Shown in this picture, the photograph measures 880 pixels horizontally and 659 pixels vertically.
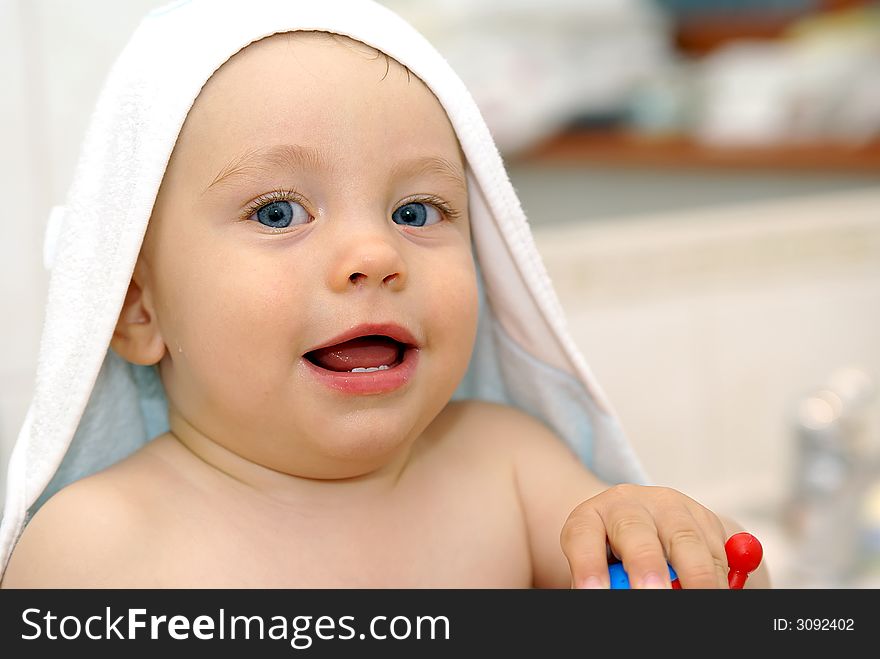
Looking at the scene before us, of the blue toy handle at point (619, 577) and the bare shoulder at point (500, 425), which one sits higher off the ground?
the bare shoulder at point (500, 425)

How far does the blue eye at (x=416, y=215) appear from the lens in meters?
0.66

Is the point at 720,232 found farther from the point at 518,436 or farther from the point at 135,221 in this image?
the point at 135,221

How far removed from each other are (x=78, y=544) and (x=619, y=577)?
0.32 metres

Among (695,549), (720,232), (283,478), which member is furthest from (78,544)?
(720,232)

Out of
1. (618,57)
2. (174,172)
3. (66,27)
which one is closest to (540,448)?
(174,172)

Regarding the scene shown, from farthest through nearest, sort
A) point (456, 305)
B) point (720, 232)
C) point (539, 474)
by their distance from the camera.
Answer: point (720, 232)
point (539, 474)
point (456, 305)

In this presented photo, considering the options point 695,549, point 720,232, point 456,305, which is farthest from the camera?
point 720,232

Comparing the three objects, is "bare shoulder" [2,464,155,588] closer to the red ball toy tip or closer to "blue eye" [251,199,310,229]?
"blue eye" [251,199,310,229]

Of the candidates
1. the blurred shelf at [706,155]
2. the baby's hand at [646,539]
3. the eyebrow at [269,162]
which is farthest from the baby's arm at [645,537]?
the blurred shelf at [706,155]

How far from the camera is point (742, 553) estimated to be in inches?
21.9

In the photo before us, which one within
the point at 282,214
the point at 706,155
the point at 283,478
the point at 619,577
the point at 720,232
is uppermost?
the point at 706,155

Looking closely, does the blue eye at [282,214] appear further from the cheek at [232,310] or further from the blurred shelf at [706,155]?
the blurred shelf at [706,155]

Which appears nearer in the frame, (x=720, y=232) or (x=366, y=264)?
(x=366, y=264)

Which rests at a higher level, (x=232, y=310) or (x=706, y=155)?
(x=706, y=155)
